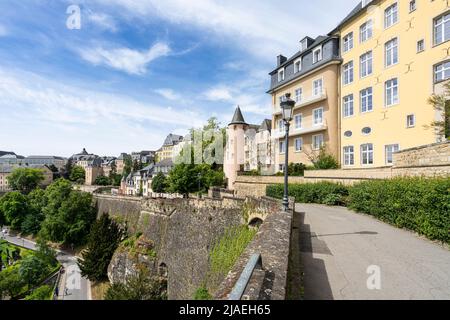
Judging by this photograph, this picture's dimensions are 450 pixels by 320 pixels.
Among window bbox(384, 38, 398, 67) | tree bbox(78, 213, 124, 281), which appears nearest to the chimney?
window bbox(384, 38, 398, 67)

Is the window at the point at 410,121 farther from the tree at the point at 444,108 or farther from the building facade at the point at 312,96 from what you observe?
the building facade at the point at 312,96

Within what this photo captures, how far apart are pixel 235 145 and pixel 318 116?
1528 cm

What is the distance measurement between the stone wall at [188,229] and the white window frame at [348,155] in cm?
1174

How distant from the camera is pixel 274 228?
5602 millimetres

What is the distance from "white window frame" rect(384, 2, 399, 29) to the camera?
17.1 meters

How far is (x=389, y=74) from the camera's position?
1748 cm

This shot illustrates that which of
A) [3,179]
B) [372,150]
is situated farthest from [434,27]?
[3,179]

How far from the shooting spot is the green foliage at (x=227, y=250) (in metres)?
12.1

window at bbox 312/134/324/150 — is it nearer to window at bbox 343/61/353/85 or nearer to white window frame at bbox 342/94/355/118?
white window frame at bbox 342/94/355/118

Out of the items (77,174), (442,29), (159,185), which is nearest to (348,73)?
(442,29)

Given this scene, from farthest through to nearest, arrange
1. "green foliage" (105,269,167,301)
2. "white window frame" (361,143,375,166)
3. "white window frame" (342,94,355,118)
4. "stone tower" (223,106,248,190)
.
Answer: "stone tower" (223,106,248,190) → "white window frame" (342,94,355,118) → "white window frame" (361,143,375,166) → "green foliage" (105,269,167,301)

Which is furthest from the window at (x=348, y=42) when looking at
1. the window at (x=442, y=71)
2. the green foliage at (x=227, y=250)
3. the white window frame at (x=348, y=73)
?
the green foliage at (x=227, y=250)
